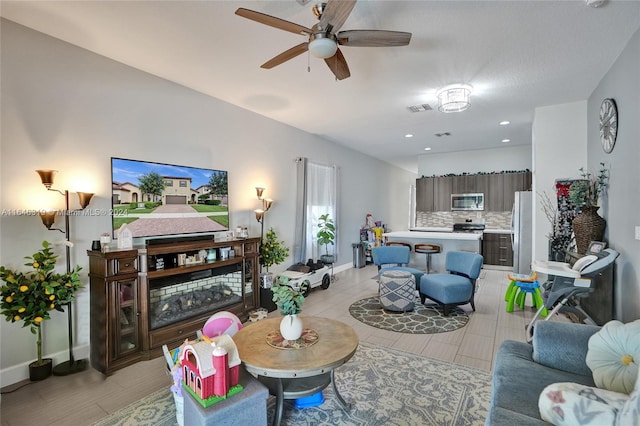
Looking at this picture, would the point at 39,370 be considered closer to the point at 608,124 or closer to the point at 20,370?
the point at 20,370

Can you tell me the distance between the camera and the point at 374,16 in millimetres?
2395

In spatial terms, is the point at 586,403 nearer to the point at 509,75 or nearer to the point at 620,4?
the point at 620,4

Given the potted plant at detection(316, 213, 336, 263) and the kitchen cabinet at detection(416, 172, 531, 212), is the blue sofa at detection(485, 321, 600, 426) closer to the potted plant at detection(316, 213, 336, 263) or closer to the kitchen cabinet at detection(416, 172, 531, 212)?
the potted plant at detection(316, 213, 336, 263)

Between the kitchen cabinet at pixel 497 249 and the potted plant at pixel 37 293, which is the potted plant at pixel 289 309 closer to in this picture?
the potted plant at pixel 37 293

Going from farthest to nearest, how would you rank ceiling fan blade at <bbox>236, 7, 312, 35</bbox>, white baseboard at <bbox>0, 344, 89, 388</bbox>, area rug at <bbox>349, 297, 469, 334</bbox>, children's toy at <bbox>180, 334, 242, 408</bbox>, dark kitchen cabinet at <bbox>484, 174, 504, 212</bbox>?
1. dark kitchen cabinet at <bbox>484, 174, 504, 212</bbox>
2. area rug at <bbox>349, 297, 469, 334</bbox>
3. white baseboard at <bbox>0, 344, 89, 388</bbox>
4. ceiling fan blade at <bbox>236, 7, 312, 35</bbox>
5. children's toy at <bbox>180, 334, 242, 408</bbox>

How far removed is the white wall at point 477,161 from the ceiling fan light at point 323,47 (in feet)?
22.4

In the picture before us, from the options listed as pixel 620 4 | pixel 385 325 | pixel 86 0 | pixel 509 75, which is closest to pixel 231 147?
pixel 86 0

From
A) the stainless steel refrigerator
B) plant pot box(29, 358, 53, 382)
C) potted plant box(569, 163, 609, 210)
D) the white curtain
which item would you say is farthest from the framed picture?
plant pot box(29, 358, 53, 382)

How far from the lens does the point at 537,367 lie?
1.81 metres

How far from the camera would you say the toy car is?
16.5 feet

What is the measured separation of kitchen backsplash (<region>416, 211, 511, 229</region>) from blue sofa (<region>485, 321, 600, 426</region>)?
21.0 ft

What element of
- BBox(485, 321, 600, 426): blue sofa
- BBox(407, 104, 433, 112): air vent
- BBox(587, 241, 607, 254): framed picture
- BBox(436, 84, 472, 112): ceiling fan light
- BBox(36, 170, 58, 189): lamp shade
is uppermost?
BBox(407, 104, 433, 112): air vent

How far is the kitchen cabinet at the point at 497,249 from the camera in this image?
708 cm

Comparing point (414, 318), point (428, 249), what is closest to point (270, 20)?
point (414, 318)
